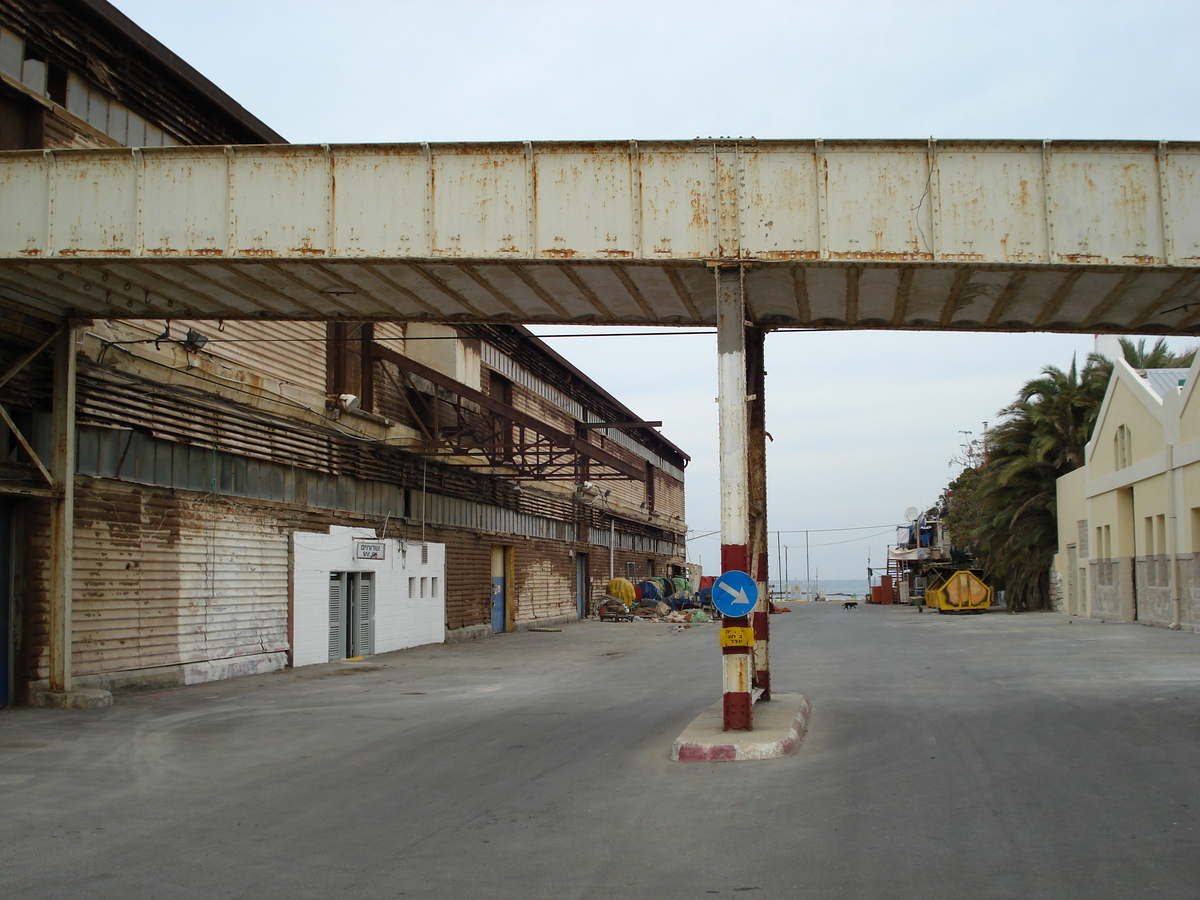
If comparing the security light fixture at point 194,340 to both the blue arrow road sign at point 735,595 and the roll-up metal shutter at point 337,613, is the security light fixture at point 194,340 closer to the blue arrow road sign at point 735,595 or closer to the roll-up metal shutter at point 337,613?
the roll-up metal shutter at point 337,613

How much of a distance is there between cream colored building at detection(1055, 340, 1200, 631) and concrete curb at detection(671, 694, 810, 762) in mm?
21377

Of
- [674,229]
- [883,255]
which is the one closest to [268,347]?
[674,229]

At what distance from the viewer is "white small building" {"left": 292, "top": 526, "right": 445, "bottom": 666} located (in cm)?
2184

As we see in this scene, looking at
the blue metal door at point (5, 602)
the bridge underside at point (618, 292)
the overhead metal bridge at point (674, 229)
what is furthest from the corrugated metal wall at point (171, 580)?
the overhead metal bridge at point (674, 229)

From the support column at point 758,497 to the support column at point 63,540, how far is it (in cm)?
940

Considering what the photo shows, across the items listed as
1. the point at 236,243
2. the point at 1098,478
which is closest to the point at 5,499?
the point at 236,243

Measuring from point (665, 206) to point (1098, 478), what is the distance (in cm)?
3060

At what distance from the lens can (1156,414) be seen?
30562 millimetres

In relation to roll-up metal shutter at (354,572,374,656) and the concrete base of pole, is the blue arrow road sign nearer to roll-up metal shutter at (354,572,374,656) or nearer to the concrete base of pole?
the concrete base of pole

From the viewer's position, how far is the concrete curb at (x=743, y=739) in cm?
983

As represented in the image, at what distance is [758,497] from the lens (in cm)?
1354

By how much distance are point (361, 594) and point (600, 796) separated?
1710 cm

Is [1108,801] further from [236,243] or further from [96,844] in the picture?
[236,243]

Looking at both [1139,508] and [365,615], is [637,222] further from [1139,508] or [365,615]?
[1139,508]
